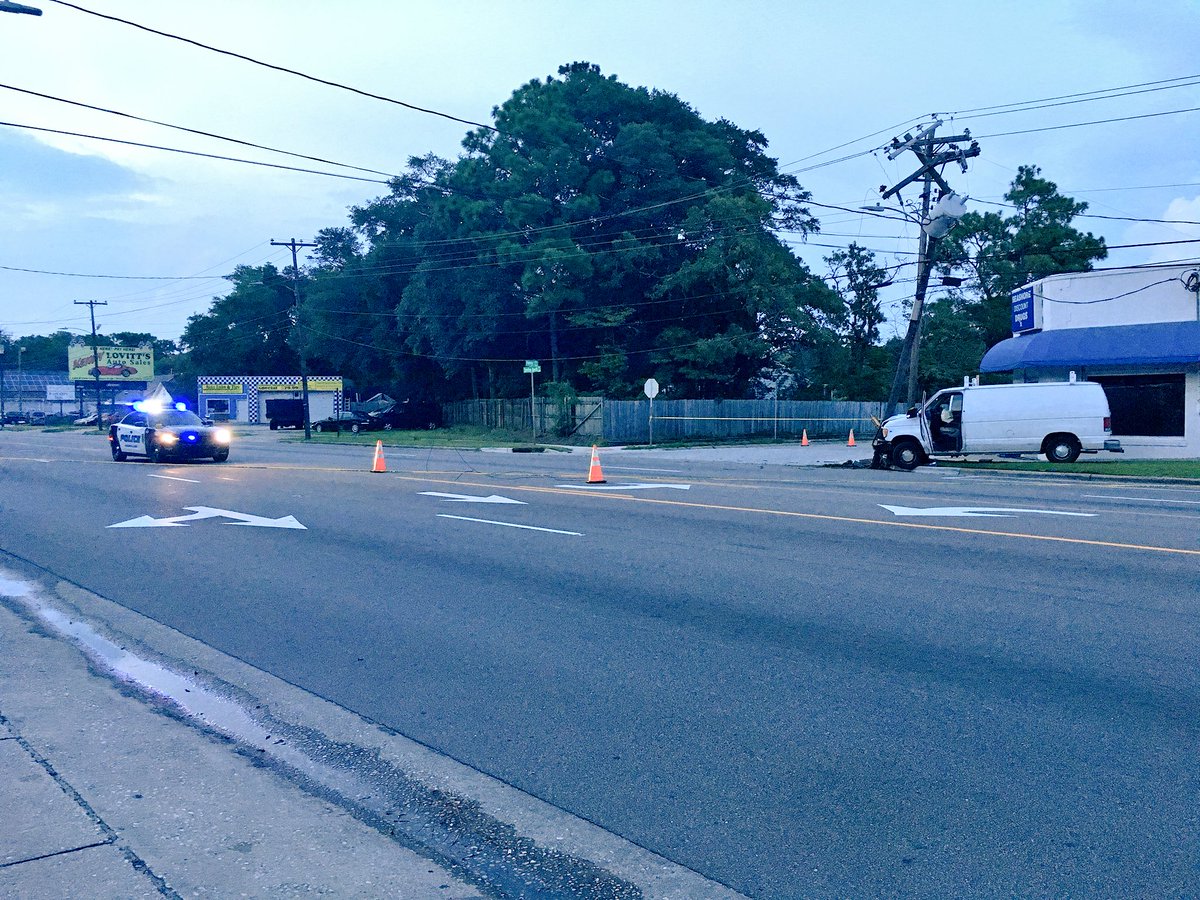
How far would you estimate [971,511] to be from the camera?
13.5 metres

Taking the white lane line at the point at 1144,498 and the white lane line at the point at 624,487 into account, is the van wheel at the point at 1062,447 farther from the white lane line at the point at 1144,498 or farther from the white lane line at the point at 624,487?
the white lane line at the point at 624,487

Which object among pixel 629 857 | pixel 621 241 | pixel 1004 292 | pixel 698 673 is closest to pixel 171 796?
pixel 629 857

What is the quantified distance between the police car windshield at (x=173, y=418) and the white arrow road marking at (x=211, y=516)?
1356cm

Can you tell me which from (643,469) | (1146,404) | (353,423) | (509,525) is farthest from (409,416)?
(509,525)

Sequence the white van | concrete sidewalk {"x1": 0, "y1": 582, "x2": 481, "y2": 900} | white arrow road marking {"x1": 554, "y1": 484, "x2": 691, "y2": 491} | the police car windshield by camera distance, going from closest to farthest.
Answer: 1. concrete sidewalk {"x1": 0, "y1": 582, "x2": 481, "y2": 900}
2. white arrow road marking {"x1": 554, "y1": 484, "x2": 691, "y2": 491}
3. the white van
4. the police car windshield

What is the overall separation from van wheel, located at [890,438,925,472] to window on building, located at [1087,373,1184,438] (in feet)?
23.2

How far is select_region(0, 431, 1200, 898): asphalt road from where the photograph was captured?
3896 mm

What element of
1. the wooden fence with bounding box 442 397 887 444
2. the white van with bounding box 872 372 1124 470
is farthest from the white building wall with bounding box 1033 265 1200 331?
the wooden fence with bounding box 442 397 887 444

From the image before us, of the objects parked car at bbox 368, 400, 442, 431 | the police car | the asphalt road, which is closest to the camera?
the asphalt road

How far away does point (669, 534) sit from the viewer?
11406mm

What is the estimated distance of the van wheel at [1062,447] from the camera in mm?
24672

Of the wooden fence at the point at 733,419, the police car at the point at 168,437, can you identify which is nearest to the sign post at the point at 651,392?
the wooden fence at the point at 733,419

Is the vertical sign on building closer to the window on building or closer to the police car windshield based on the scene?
the window on building

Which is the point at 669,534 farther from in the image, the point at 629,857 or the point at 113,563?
the point at 629,857
